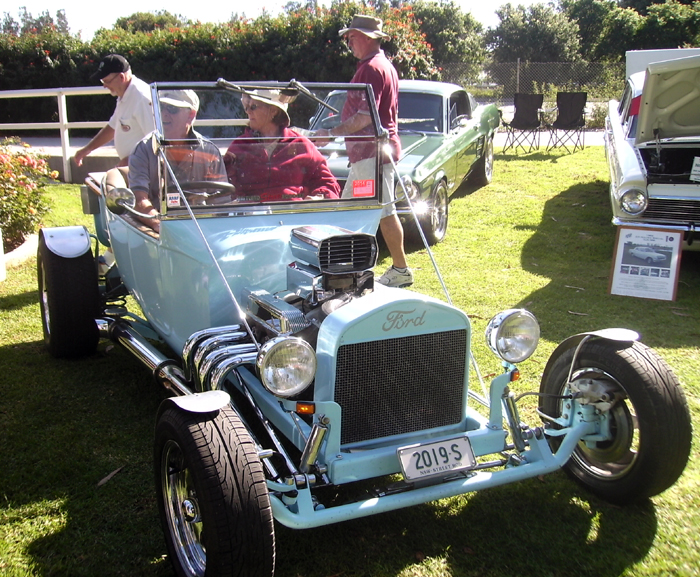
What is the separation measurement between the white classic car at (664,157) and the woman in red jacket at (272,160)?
11.3 ft

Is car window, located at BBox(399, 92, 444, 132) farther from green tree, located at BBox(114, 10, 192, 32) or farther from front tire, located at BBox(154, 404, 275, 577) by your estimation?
green tree, located at BBox(114, 10, 192, 32)

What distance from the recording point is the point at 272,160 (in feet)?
11.8

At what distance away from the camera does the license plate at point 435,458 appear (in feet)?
→ 8.20

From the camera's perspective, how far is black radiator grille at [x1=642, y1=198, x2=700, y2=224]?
5883mm

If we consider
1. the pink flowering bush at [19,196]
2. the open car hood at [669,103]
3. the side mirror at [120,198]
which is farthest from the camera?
the pink flowering bush at [19,196]

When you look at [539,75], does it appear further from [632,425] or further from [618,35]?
[632,425]

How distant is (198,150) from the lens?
11.2 ft

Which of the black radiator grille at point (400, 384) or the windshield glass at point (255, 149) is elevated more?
the windshield glass at point (255, 149)

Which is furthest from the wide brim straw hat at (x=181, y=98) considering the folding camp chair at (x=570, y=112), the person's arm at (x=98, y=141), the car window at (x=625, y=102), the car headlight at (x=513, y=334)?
the folding camp chair at (x=570, y=112)

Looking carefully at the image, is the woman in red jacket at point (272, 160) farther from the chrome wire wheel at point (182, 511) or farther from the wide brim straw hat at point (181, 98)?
the chrome wire wheel at point (182, 511)

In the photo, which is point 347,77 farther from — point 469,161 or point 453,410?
point 453,410

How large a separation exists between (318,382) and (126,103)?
4.07 meters

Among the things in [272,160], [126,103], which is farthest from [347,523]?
[126,103]

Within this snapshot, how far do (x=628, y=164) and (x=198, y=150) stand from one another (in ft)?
15.6
